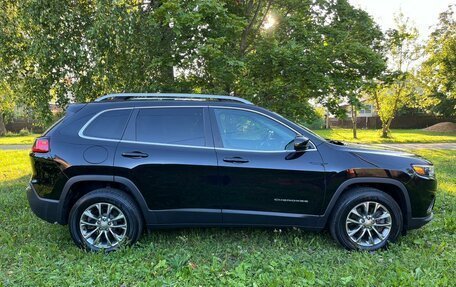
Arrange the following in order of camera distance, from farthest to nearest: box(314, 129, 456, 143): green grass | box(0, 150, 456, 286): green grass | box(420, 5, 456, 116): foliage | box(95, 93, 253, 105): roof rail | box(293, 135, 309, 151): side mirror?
box(314, 129, 456, 143): green grass → box(420, 5, 456, 116): foliage → box(95, 93, 253, 105): roof rail → box(293, 135, 309, 151): side mirror → box(0, 150, 456, 286): green grass

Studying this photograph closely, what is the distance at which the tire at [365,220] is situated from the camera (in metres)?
4.08

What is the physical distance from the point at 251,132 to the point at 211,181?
752mm

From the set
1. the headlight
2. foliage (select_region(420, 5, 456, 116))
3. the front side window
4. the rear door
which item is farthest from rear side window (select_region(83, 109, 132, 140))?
foliage (select_region(420, 5, 456, 116))

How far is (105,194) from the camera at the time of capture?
13.4 ft

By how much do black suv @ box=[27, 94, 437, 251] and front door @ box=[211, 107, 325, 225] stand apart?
1 centimetres

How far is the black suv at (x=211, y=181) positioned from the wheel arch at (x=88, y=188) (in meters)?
0.01

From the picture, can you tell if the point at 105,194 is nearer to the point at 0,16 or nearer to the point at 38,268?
the point at 38,268

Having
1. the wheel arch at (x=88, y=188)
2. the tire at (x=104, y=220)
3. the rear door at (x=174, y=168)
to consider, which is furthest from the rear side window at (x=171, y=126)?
the tire at (x=104, y=220)

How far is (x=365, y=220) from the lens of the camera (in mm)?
4105

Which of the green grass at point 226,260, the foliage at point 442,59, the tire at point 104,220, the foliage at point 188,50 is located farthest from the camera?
the foliage at point 442,59

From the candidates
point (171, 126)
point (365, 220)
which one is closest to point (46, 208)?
point (171, 126)

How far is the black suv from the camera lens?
405cm

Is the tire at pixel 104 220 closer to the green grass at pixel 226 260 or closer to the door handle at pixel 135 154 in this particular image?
the green grass at pixel 226 260

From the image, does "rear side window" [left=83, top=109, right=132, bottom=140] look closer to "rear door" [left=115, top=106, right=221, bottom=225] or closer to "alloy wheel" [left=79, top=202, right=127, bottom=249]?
"rear door" [left=115, top=106, right=221, bottom=225]
